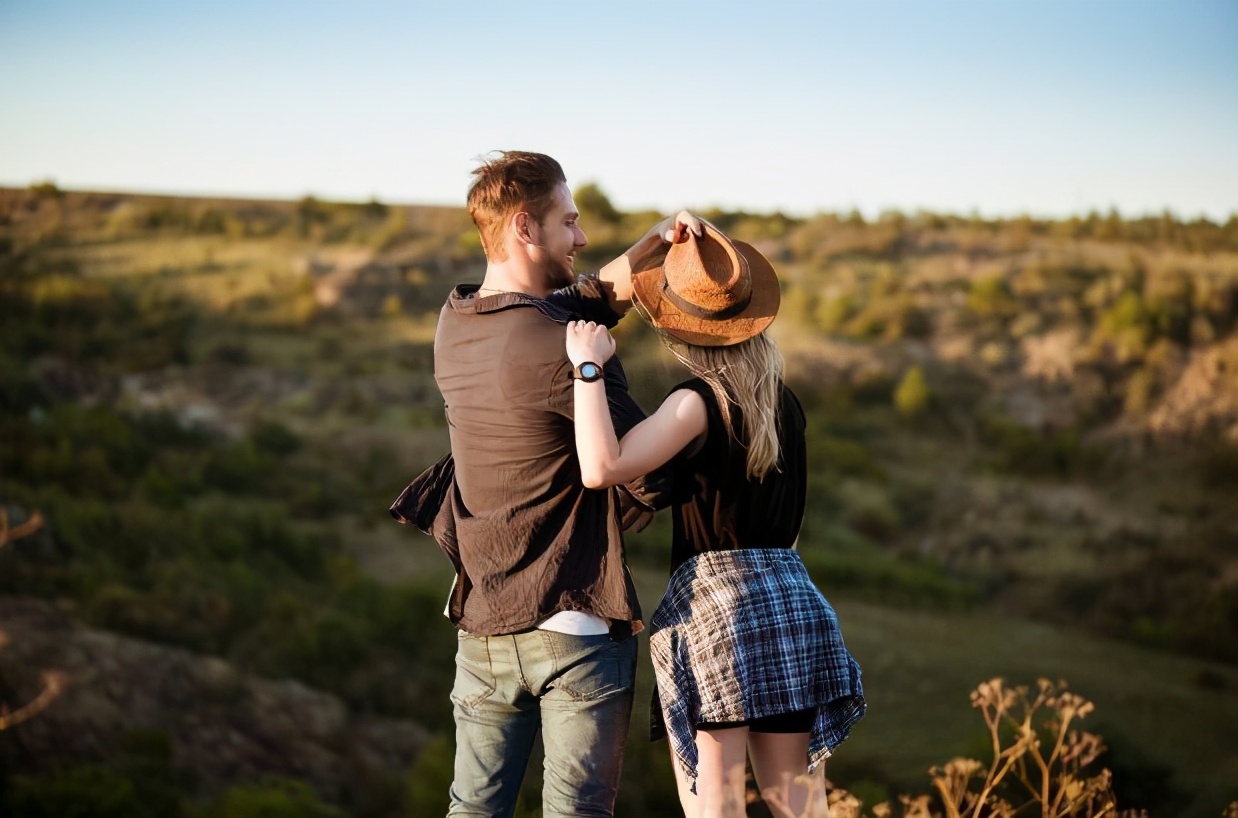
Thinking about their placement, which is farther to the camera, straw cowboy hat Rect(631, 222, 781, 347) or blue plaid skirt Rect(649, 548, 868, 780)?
straw cowboy hat Rect(631, 222, 781, 347)

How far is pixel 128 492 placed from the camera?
1808 centimetres

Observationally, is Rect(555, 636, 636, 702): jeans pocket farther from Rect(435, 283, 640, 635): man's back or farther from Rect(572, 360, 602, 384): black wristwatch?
Rect(572, 360, 602, 384): black wristwatch

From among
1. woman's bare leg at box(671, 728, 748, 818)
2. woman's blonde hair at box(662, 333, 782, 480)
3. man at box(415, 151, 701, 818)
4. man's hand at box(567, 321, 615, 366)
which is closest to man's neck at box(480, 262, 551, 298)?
man at box(415, 151, 701, 818)

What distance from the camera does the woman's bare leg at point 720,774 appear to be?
104 inches

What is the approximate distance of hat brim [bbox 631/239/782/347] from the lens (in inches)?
108

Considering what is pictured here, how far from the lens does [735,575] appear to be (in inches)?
105

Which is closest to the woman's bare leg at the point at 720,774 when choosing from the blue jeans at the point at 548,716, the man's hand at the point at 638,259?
the blue jeans at the point at 548,716

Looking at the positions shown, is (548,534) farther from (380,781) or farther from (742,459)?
(380,781)

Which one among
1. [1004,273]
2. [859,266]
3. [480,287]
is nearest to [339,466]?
[859,266]

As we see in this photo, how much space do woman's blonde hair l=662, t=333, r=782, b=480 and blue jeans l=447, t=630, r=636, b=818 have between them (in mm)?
489

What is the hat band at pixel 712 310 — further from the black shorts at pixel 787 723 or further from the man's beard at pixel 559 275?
the black shorts at pixel 787 723

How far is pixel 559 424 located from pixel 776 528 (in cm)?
53

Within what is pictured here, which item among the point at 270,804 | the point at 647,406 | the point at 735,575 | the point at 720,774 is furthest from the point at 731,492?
the point at 647,406

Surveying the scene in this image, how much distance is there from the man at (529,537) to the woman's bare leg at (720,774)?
184mm
